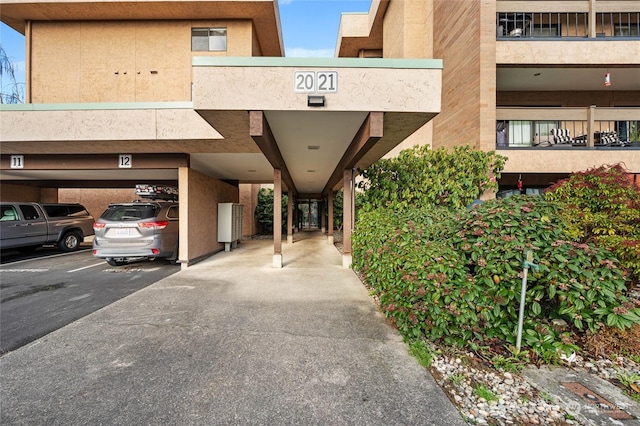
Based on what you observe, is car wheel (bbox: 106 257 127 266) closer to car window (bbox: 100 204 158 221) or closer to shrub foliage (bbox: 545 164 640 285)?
car window (bbox: 100 204 158 221)

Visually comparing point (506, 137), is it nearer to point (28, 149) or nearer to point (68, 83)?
point (28, 149)

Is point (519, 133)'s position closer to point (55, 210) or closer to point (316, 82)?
point (316, 82)

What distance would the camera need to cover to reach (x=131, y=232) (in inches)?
221

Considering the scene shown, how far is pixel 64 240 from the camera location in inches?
335

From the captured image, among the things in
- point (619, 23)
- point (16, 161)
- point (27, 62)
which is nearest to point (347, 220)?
point (16, 161)


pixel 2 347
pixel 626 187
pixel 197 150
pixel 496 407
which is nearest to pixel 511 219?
pixel 496 407

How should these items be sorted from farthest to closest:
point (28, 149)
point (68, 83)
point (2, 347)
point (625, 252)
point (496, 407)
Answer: point (68, 83)
point (28, 149)
point (625, 252)
point (2, 347)
point (496, 407)

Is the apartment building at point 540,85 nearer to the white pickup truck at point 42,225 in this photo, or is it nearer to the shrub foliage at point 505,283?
the shrub foliage at point 505,283

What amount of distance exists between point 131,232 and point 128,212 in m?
0.52

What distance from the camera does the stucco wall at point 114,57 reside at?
26.4 feet

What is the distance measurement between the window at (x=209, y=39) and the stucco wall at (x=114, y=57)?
6.0 inches

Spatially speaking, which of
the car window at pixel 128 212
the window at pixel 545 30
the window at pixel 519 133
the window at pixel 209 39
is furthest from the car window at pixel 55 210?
the window at pixel 545 30

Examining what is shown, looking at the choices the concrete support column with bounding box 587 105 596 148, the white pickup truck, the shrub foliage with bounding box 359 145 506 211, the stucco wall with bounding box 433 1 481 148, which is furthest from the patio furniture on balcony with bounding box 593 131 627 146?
the white pickup truck

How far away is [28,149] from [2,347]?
556cm
